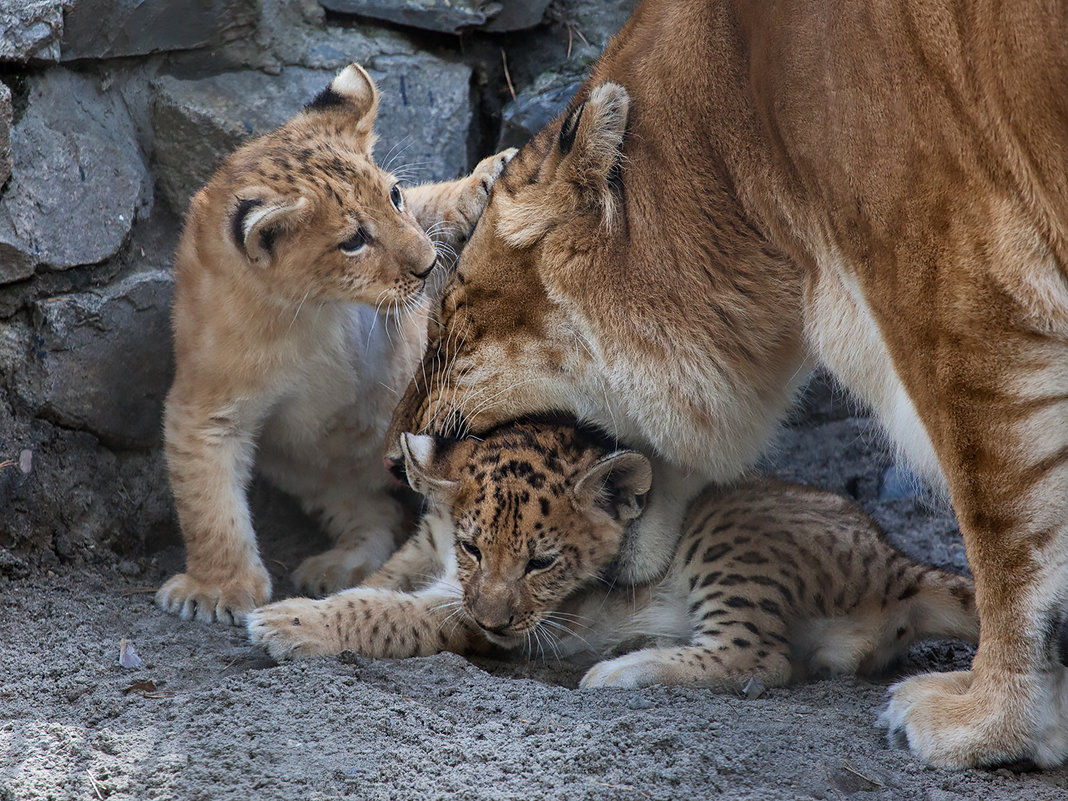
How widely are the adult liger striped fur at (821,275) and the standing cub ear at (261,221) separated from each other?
0.66 meters

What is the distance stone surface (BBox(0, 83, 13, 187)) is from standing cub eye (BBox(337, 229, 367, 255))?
1290 mm

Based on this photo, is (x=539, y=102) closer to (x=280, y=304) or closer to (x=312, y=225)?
(x=312, y=225)

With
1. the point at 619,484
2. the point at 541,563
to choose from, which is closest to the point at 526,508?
the point at 541,563

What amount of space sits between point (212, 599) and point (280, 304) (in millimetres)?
1139

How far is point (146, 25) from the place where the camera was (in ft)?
15.3

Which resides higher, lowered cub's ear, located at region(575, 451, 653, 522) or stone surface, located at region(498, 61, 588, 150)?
stone surface, located at region(498, 61, 588, 150)

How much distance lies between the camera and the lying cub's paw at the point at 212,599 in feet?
13.6

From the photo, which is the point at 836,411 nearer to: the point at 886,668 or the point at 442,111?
the point at 886,668

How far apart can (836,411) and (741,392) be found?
242 centimetres

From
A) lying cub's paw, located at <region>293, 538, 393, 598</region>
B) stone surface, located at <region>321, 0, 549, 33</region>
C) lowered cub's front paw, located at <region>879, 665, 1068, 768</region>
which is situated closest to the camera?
lowered cub's front paw, located at <region>879, 665, 1068, 768</region>

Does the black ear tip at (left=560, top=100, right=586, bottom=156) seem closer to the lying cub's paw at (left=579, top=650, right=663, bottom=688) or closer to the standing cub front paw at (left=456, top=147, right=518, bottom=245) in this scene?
the standing cub front paw at (left=456, top=147, right=518, bottom=245)

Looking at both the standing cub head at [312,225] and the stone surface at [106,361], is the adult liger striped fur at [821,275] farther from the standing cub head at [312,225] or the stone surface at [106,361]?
the stone surface at [106,361]

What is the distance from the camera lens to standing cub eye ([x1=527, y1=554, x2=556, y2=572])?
3.81 meters

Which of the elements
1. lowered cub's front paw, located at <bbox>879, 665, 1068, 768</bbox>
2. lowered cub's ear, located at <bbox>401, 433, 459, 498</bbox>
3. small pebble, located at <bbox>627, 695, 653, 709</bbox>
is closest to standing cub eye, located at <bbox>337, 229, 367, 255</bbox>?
lowered cub's ear, located at <bbox>401, 433, 459, 498</bbox>
